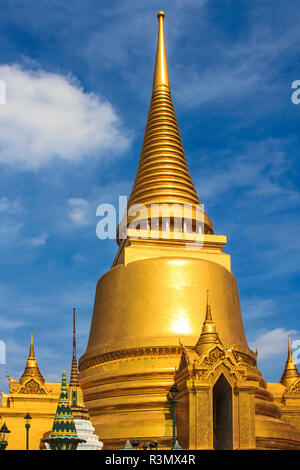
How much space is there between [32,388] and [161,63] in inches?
788

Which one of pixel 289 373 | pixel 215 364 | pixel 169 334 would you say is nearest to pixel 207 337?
pixel 215 364

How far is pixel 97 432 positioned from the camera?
1128 inches

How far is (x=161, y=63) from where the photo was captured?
4206 centimetres

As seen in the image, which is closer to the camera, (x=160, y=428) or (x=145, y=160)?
(x=160, y=428)

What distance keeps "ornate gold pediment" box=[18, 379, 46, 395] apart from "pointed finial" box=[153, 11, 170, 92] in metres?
18.1

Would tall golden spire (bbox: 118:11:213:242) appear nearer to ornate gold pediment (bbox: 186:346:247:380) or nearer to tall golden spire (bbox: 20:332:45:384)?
tall golden spire (bbox: 20:332:45:384)

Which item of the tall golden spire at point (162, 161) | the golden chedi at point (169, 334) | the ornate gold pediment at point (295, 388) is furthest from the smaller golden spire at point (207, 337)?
the ornate gold pediment at point (295, 388)

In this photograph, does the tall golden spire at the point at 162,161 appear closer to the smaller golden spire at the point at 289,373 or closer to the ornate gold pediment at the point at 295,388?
the smaller golden spire at the point at 289,373

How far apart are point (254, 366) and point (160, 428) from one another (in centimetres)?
737

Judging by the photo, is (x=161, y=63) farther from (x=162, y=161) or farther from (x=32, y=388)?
(x=32, y=388)

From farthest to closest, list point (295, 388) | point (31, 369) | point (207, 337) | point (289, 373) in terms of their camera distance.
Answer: point (289, 373) < point (295, 388) < point (31, 369) < point (207, 337)
